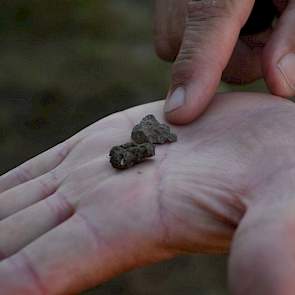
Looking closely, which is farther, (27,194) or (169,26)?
(169,26)

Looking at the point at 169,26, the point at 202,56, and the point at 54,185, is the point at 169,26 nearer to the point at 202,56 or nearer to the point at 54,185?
the point at 202,56

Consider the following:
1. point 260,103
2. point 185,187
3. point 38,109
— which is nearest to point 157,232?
point 185,187

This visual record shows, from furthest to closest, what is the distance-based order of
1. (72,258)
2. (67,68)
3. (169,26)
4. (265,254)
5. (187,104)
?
(67,68), (169,26), (187,104), (72,258), (265,254)

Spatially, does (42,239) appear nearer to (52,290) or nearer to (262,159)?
(52,290)

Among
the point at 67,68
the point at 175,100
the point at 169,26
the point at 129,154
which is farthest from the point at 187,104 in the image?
the point at 67,68

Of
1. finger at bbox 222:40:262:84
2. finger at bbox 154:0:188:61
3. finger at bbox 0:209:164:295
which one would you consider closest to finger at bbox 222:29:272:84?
finger at bbox 222:40:262:84

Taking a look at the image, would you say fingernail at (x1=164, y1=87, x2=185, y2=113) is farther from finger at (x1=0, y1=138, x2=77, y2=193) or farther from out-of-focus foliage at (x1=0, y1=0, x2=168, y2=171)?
out-of-focus foliage at (x1=0, y1=0, x2=168, y2=171)

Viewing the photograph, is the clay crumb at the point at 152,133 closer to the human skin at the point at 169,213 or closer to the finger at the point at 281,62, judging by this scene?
the human skin at the point at 169,213

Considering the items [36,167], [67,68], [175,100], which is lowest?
[67,68]
